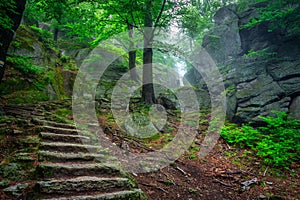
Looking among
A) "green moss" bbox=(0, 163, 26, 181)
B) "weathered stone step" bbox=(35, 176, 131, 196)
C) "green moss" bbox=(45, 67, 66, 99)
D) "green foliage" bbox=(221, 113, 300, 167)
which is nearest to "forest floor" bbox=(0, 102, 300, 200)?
"green foliage" bbox=(221, 113, 300, 167)

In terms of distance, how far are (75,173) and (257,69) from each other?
11.2 metres

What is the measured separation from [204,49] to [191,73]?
11.5 ft

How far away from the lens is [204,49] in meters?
17.9

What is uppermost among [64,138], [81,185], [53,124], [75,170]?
[53,124]

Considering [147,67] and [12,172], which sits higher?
[147,67]

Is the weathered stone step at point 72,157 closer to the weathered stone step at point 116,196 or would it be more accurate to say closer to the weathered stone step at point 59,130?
the weathered stone step at point 116,196

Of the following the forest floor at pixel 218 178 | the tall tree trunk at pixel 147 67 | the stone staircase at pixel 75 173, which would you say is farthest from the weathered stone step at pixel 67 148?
the tall tree trunk at pixel 147 67

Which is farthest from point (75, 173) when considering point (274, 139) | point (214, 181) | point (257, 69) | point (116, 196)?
point (257, 69)

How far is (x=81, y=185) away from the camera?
9.19ft

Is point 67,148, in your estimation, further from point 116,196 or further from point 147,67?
point 147,67

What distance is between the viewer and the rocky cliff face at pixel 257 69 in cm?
800

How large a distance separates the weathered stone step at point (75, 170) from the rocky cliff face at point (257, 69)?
681cm

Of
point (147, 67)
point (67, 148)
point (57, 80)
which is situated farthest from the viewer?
point (57, 80)

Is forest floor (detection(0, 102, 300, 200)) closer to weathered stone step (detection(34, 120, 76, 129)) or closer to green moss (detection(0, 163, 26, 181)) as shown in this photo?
weathered stone step (detection(34, 120, 76, 129))
